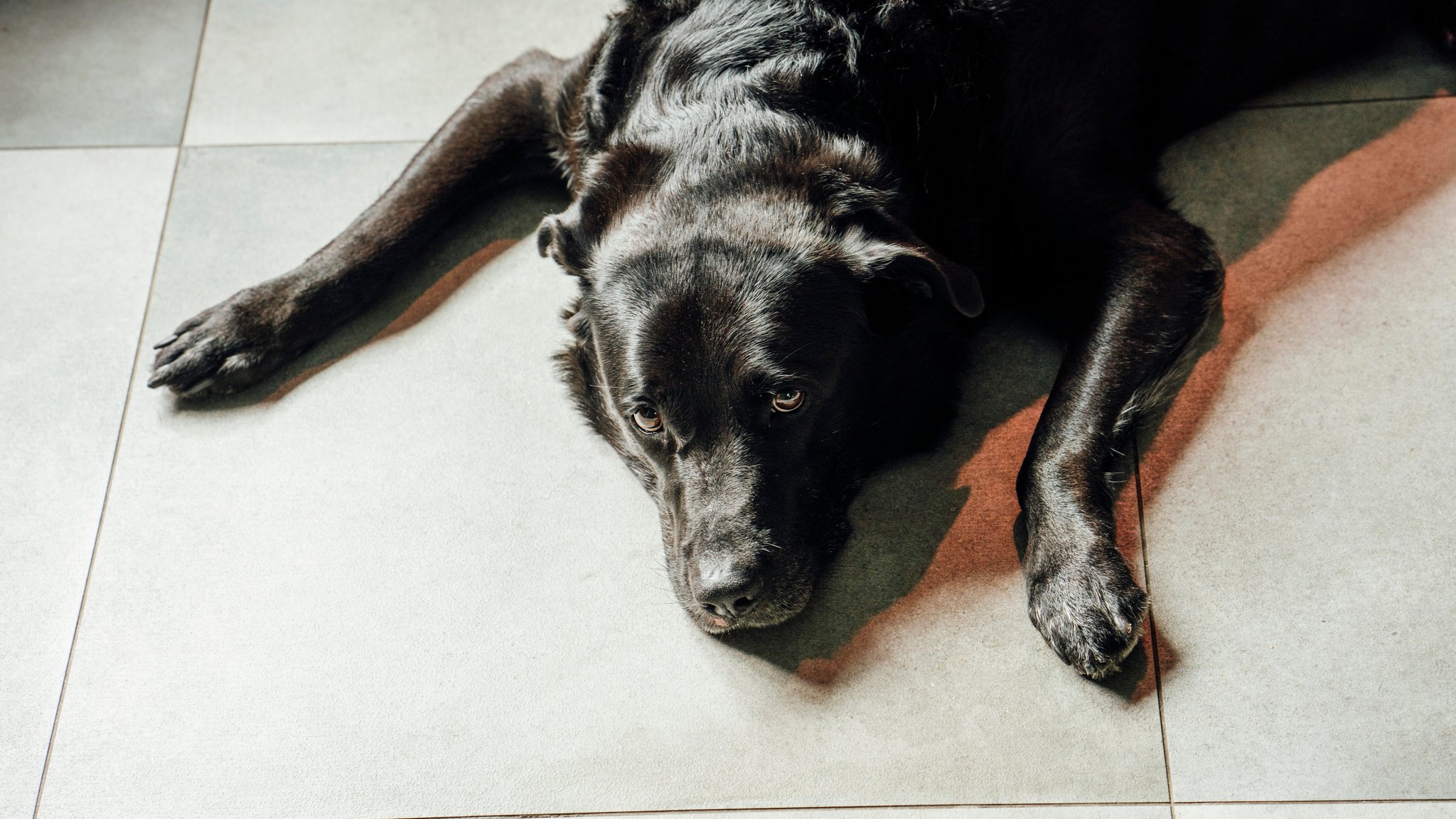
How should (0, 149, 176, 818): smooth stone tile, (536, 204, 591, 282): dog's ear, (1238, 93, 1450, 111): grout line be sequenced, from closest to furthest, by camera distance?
(536, 204, 591, 282): dog's ear < (0, 149, 176, 818): smooth stone tile < (1238, 93, 1450, 111): grout line

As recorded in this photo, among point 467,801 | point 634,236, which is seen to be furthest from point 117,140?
point 467,801

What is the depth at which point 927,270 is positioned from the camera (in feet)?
5.47

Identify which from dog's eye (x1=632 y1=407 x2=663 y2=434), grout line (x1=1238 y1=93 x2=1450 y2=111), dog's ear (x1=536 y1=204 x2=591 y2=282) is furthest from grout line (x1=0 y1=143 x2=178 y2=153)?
grout line (x1=1238 y1=93 x2=1450 y2=111)

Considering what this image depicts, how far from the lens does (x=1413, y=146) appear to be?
2275 mm

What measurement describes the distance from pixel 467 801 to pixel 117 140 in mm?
1810

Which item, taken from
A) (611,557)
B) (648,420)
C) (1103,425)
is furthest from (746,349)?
(1103,425)

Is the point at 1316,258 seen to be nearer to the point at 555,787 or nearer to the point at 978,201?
the point at 978,201

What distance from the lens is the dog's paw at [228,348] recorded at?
217 centimetres

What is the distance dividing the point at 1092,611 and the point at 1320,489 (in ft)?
1.70

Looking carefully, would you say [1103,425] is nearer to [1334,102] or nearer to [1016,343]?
[1016,343]

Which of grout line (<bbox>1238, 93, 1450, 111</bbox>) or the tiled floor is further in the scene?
grout line (<bbox>1238, 93, 1450, 111</bbox>)

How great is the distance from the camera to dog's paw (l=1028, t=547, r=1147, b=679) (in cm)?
171

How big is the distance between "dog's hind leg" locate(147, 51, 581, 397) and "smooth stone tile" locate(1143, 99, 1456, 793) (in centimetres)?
137

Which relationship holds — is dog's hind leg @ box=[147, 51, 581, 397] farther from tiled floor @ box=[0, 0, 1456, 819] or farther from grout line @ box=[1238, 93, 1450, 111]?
grout line @ box=[1238, 93, 1450, 111]
